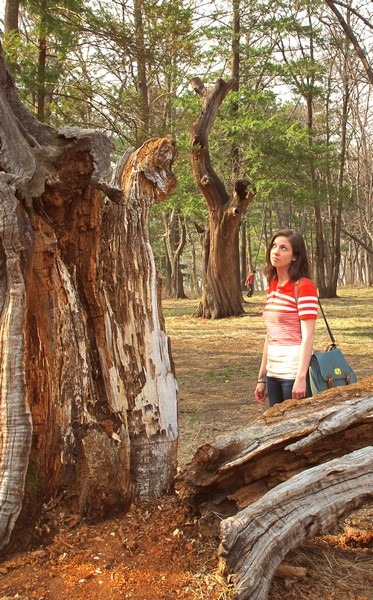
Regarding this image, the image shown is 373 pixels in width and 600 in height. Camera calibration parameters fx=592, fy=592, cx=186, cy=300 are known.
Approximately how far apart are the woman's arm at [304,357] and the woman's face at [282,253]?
0.42 m

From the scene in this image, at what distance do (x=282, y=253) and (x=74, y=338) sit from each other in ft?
5.10

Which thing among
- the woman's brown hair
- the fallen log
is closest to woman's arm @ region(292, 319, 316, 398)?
the woman's brown hair

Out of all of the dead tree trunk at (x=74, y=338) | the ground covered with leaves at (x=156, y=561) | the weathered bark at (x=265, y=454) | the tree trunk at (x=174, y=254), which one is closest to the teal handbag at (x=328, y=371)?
the weathered bark at (x=265, y=454)

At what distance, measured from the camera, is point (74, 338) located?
3121 millimetres

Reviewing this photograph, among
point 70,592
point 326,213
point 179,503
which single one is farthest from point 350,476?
point 326,213

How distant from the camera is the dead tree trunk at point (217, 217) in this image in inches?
631


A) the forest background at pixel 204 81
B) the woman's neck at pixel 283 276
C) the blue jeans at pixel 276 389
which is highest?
the forest background at pixel 204 81

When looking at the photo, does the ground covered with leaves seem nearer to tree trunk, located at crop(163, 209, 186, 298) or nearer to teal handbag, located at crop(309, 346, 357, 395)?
teal handbag, located at crop(309, 346, 357, 395)

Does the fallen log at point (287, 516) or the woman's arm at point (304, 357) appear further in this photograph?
the woman's arm at point (304, 357)

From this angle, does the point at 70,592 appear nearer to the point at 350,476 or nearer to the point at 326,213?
the point at 350,476

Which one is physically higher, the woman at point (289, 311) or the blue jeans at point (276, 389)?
the woman at point (289, 311)

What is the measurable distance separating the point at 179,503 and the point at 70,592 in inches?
31.1

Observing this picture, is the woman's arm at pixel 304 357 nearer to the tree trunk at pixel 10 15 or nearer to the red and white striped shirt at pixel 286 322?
the red and white striped shirt at pixel 286 322

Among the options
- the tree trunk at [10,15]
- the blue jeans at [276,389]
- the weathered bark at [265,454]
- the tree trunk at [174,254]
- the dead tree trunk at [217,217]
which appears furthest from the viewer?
the tree trunk at [174,254]
